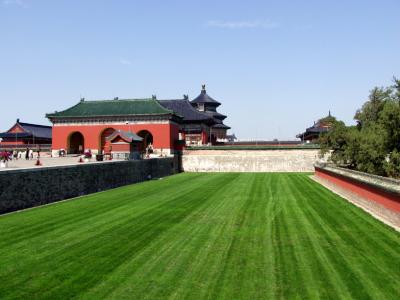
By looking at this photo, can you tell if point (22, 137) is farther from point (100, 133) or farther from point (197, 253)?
point (197, 253)

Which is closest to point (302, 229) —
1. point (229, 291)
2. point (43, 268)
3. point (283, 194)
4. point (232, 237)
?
point (232, 237)

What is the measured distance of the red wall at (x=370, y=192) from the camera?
42.6 ft

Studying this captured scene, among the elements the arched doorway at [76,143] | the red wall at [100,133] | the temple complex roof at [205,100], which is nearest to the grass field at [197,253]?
the red wall at [100,133]

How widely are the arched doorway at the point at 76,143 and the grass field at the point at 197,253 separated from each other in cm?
3178

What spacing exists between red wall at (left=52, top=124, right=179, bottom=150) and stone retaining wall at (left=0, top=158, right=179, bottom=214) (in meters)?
12.9

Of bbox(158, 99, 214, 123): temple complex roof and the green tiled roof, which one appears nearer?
the green tiled roof

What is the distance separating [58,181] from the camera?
19.2 metres

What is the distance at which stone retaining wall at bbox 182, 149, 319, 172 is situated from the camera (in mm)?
45344

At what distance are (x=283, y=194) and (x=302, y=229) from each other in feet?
31.9

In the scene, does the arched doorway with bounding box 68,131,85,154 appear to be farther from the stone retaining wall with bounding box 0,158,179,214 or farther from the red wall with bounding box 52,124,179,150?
the stone retaining wall with bounding box 0,158,179,214

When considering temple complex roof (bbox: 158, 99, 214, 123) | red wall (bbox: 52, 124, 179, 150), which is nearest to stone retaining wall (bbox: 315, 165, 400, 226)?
red wall (bbox: 52, 124, 179, 150)

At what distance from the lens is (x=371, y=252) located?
9781 millimetres

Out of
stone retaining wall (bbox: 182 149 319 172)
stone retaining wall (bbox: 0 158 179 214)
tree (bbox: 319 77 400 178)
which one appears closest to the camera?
stone retaining wall (bbox: 0 158 179 214)

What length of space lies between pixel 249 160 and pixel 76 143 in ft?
69.2
